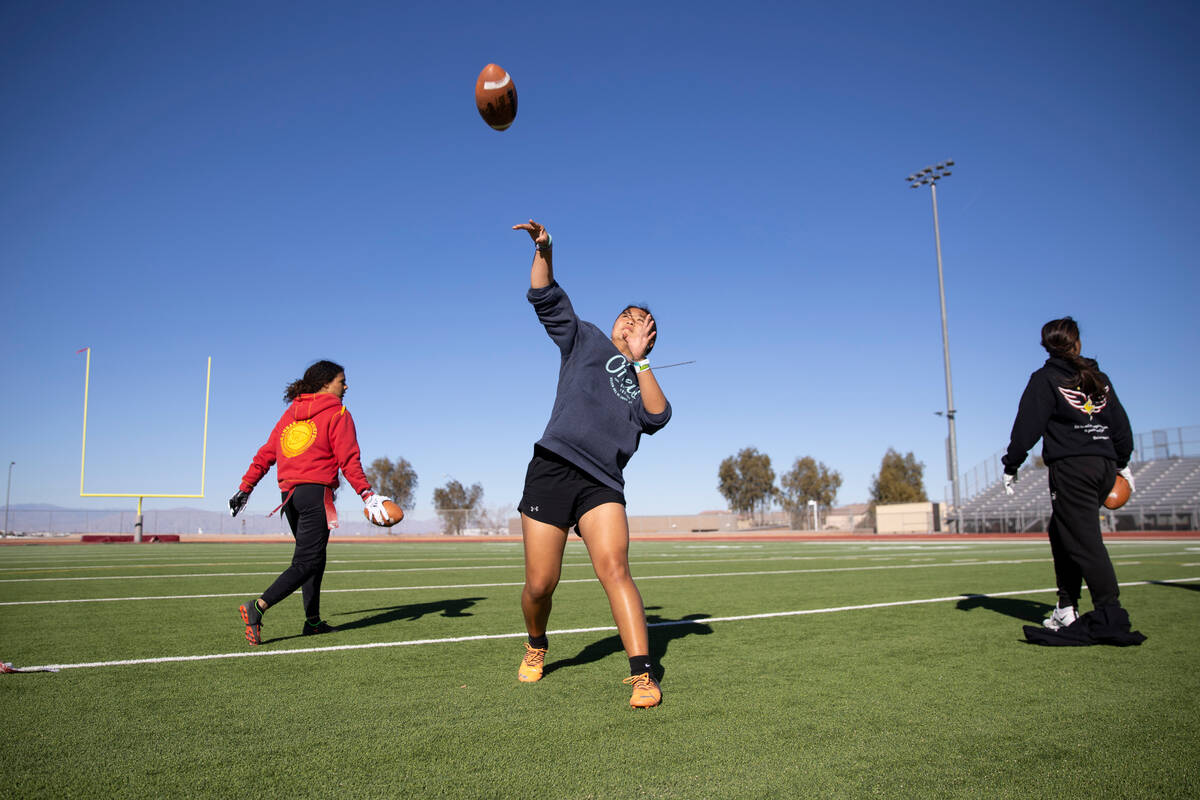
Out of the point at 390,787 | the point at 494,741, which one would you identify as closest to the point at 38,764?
the point at 390,787

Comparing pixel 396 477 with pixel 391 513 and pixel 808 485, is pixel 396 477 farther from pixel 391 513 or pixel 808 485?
pixel 391 513

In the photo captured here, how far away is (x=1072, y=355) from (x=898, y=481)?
243 ft

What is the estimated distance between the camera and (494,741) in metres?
2.68

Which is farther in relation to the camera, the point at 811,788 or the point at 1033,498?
the point at 1033,498

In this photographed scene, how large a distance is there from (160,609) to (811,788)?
587 cm

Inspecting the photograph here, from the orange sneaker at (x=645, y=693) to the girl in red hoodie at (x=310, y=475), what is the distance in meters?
2.54

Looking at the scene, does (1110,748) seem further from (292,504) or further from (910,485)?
(910,485)

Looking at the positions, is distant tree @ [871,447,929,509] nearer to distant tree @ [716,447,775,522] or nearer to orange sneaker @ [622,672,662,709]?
distant tree @ [716,447,775,522]

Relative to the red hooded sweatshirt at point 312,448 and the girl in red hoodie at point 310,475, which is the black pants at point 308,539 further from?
the red hooded sweatshirt at point 312,448

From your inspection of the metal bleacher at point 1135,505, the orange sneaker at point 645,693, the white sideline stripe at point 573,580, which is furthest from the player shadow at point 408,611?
the metal bleacher at point 1135,505

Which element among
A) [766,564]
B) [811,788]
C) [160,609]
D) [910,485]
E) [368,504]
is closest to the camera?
[811,788]

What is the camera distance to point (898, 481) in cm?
7375

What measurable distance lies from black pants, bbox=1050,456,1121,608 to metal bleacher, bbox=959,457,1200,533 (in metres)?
29.2

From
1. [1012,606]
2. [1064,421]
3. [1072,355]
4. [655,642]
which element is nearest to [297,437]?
[655,642]
